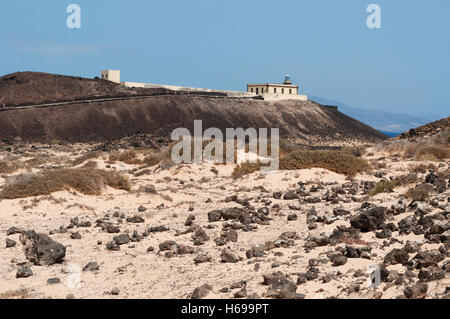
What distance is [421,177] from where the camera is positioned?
54.1ft

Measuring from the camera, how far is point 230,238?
10.7 meters

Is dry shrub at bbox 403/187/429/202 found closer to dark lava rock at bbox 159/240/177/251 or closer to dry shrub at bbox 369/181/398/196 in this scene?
dry shrub at bbox 369/181/398/196

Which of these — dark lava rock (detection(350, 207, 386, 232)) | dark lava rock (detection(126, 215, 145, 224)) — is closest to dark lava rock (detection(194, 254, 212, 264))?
dark lava rock (detection(350, 207, 386, 232))

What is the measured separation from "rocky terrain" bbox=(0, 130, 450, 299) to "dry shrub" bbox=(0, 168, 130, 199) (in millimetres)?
40

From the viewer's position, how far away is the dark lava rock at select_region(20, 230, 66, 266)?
9344mm

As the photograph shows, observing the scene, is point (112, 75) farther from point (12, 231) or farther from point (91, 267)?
point (91, 267)

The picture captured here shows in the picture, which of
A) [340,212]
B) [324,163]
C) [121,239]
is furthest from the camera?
[324,163]

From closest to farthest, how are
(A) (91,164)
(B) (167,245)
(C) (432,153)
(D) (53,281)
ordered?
(D) (53,281) → (B) (167,245) → (C) (432,153) → (A) (91,164)

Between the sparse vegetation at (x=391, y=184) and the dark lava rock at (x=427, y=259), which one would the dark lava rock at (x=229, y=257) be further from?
the sparse vegetation at (x=391, y=184)

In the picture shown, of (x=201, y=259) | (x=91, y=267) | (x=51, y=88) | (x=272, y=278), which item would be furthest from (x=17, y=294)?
(x=51, y=88)

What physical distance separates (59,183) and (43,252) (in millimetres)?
7268

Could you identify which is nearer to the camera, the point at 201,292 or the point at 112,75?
the point at 201,292

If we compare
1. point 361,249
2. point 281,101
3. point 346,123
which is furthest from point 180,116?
point 361,249
